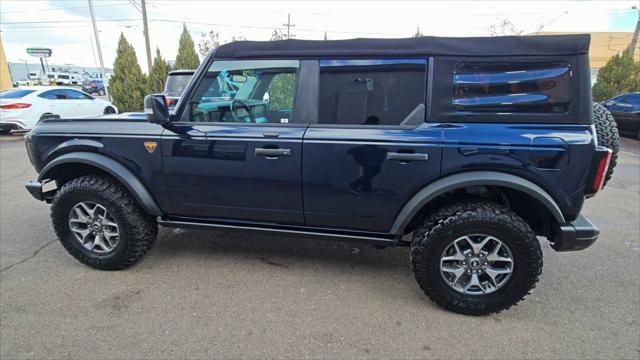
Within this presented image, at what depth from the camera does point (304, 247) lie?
368 cm

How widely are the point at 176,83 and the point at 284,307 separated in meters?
8.37

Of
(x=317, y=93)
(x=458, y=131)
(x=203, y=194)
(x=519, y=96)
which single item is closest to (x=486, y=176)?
(x=458, y=131)

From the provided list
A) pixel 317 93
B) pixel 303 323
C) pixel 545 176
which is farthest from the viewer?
pixel 317 93

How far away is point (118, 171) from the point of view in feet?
9.78

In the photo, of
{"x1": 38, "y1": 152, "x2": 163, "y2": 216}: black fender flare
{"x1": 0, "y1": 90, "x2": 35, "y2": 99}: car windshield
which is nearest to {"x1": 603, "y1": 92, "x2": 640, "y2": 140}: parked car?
{"x1": 38, "y1": 152, "x2": 163, "y2": 216}: black fender flare

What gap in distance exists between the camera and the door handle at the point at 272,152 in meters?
2.67

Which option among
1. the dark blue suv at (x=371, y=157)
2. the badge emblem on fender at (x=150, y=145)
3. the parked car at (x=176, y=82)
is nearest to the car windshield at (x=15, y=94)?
the parked car at (x=176, y=82)

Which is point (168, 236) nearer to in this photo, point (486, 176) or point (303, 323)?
point (303, 323)

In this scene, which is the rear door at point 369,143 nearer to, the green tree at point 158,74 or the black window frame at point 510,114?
the black window frame at point 510,114

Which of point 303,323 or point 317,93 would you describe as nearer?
point 303,323

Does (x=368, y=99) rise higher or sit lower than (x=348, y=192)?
higher

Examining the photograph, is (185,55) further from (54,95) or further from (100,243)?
(100,243)

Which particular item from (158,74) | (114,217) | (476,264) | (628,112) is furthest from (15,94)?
(628,112)

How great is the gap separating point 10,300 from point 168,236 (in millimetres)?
1430
